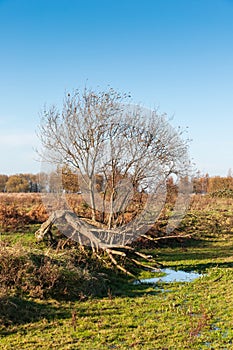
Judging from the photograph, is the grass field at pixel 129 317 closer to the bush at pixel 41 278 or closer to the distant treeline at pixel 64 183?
the bush at pixel 41 278

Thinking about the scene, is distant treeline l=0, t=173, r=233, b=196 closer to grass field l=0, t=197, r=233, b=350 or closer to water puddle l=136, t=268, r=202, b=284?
water puddle l=136, t=268, r=202, b=284

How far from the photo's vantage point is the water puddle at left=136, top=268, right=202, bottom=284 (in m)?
11.4

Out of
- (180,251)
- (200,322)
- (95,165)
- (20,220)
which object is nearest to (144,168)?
(95,165)

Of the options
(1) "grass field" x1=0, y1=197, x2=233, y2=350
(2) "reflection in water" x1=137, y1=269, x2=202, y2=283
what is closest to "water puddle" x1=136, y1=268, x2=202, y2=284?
(2) "reflection in water" x1=137, y1=269, x2=202, y2=283

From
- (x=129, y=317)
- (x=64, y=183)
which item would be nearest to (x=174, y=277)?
(x=129, y=317)

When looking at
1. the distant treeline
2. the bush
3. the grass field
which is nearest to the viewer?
the grass field

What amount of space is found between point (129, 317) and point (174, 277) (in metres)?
4.38

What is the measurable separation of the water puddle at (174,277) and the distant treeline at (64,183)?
4.45 metres

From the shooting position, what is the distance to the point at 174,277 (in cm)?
1184

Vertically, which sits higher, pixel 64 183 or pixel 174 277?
pixel 64 183

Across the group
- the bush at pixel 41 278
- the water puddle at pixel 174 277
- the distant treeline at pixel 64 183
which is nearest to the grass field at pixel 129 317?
the bush at pixel 41 278

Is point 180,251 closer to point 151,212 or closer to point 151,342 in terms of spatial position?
point 151,212

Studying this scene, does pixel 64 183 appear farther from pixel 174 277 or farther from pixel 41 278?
pixel 41 278

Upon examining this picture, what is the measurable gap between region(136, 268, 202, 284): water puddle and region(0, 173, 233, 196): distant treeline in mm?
4452
